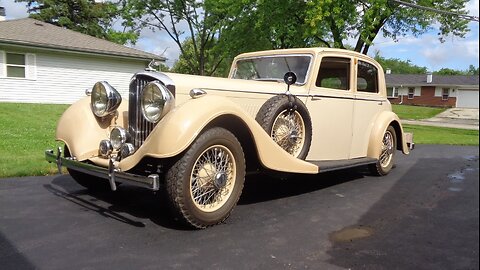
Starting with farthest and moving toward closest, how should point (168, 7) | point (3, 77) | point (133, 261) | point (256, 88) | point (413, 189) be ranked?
1. point (168, 7)
2. point (3, 77)
3. point (413, 189)
4. point (256, 88)
5. point (133, 261)

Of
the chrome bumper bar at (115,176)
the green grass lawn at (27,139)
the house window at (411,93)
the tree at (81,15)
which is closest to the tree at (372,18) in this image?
the green grass lawn at (27,139)

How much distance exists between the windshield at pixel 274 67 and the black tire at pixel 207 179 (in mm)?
1886

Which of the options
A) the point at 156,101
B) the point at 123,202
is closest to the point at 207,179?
the point at 156,101

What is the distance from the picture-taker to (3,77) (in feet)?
54.6

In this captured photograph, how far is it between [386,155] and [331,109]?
1.96m

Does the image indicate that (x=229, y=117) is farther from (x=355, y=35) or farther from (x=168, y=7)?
(x=168, y=7)

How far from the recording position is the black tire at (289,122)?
15.3ft

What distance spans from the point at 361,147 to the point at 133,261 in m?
4.18

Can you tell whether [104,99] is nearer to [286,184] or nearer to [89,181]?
[89,181]

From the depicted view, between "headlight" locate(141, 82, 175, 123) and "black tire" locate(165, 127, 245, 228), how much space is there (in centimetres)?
45

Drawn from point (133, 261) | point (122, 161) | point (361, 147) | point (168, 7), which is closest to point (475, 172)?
point (133, 261)

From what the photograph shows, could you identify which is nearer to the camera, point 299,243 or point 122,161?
point 299,243

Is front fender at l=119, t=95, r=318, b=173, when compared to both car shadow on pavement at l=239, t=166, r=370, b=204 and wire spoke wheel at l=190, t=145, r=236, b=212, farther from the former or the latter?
car shadow on pavement at l=239, t=166, r=370, b=204

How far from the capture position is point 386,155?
23.0ft
